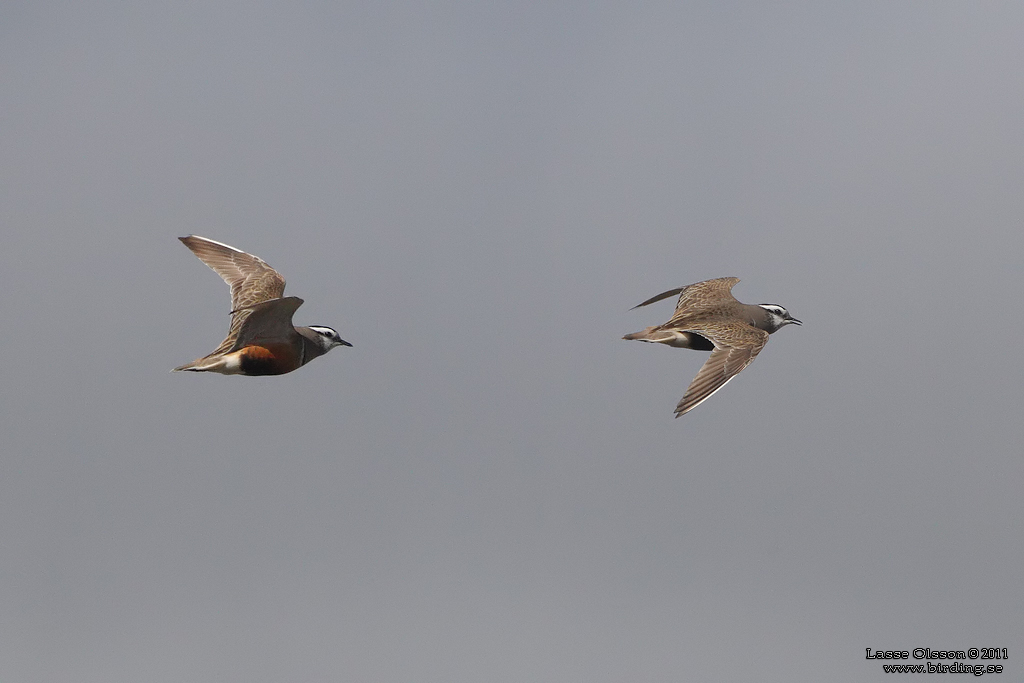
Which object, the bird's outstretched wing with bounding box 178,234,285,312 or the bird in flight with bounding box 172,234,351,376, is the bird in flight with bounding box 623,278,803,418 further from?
the bird's outstretched wing with bounding box 178,234,285,312

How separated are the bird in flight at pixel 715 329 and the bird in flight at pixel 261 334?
26.2 ft

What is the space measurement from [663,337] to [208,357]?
1118cm

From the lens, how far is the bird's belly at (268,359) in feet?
83.2

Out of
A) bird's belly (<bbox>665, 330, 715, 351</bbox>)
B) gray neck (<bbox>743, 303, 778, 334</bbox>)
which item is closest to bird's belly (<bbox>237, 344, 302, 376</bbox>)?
bird's belly (<bbox>665, 330, 715, 351</bbox>)

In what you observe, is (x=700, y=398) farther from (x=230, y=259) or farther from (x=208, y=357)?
(x=230, y=259)

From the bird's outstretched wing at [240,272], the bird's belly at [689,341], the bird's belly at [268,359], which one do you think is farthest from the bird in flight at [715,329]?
the bird's outstretched wing at [240,272]

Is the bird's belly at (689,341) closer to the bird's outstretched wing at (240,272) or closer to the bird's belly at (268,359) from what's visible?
the bird's belly at (268,359)

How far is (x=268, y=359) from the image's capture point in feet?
84.3

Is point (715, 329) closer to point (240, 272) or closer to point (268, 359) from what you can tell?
point (268, 359)

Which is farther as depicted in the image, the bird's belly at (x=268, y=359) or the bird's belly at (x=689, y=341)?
the bird's belly at (x=689, y=341)

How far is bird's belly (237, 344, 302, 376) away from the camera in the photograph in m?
25.4

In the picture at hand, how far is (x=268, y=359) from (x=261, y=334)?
0.61m

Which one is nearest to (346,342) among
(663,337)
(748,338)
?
(663,337)

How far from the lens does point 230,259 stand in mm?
30125
